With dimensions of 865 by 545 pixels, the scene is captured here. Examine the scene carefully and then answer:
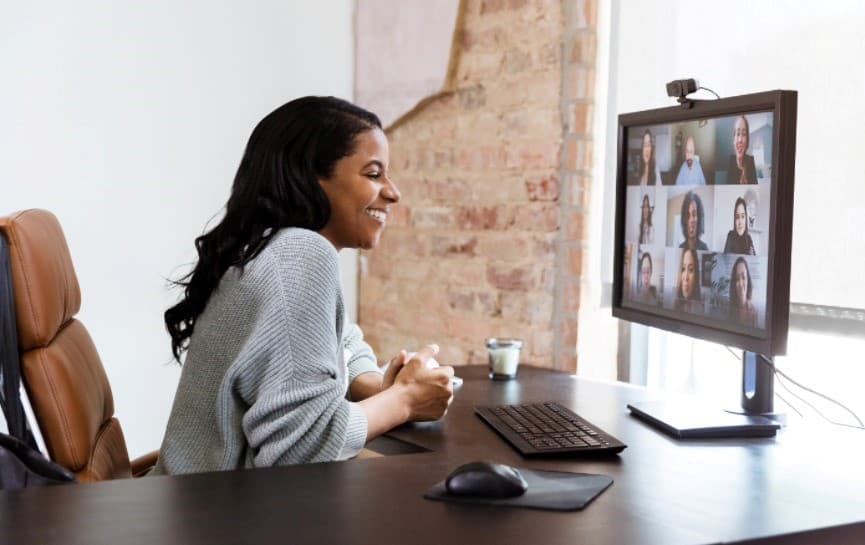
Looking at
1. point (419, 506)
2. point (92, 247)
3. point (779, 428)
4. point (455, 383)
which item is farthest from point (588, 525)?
point (92, 247)

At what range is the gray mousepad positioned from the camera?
112cm

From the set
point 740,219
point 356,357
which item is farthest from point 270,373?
point 740,219

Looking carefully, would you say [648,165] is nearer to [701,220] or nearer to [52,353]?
[701,220]

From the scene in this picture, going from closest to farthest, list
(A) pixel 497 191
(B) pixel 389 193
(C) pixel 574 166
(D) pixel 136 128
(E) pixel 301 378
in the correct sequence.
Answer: (E) pixel 301 378, (B) pixel 389 193, (C) pixel 574 166, (A) pixel 497 191, (D) pixel 136 128

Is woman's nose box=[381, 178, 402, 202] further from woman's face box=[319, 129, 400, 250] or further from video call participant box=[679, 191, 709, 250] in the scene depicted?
video call participant box=[679, 191, 709, 250]

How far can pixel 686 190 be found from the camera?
1.70 metres

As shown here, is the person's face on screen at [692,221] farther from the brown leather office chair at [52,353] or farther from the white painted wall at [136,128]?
the white painted wall at [136,128]

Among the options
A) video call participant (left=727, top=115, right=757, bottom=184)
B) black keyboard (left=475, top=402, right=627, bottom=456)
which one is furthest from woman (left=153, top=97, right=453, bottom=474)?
video call participant (left=727, top=115, right=757, bottom=184)

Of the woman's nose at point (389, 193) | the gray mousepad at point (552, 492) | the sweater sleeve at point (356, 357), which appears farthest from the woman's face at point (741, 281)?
the sweater sleeve at point (356, 357)

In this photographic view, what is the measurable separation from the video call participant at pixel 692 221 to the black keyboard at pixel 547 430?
35 centimetres

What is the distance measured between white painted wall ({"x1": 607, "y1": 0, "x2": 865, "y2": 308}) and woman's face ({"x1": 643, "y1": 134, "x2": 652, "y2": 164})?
343mm

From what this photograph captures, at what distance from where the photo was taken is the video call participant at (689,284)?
1672 millimetres

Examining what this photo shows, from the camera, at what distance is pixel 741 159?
155 cm

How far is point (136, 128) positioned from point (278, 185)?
57.5 inches
